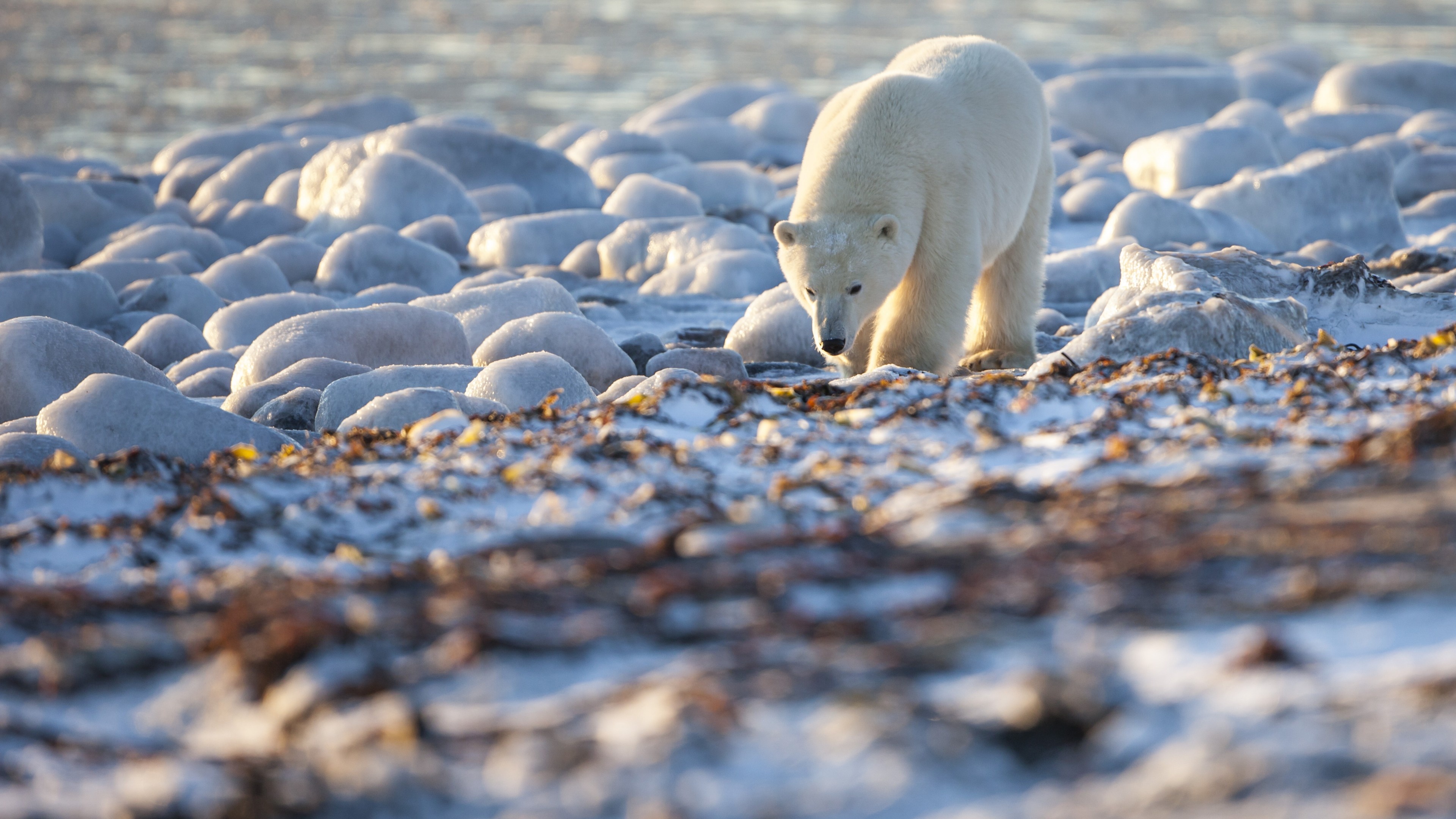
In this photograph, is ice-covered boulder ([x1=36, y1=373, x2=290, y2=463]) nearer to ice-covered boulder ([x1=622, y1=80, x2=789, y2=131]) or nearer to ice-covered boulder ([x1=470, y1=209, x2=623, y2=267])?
ice-covered boulder ([x1=470, y1=209, x2=623, y2=267])

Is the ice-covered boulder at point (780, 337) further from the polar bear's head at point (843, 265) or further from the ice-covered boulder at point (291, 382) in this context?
the ice-covered boulder at point (291, 382)

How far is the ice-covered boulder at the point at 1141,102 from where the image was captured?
13.3m

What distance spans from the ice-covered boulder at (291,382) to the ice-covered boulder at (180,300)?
1.92 meters

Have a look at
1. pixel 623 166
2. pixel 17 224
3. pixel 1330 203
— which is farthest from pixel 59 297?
pixel 1330 203

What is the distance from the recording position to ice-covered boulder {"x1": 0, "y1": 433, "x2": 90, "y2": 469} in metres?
3.77

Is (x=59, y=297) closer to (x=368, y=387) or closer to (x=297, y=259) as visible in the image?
(x=297, y=259)

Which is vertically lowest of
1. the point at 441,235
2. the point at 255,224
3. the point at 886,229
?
the point at 255,224

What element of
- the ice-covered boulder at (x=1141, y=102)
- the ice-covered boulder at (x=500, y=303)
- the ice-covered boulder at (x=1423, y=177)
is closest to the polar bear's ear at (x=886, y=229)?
the ice-covered boulder at (x=500, y=303)

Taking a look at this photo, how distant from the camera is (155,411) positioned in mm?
4184

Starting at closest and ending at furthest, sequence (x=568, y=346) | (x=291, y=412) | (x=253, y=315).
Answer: (x=291, y=412) → (x=568, y=346) → (x=253, y=315)

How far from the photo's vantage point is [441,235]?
8867mm

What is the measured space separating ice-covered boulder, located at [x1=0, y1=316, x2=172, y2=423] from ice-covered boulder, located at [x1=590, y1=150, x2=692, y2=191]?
238 inches

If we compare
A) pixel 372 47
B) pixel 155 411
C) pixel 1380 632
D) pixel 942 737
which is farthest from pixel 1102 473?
pixel 372 47

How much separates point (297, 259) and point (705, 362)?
3977 millimetres
